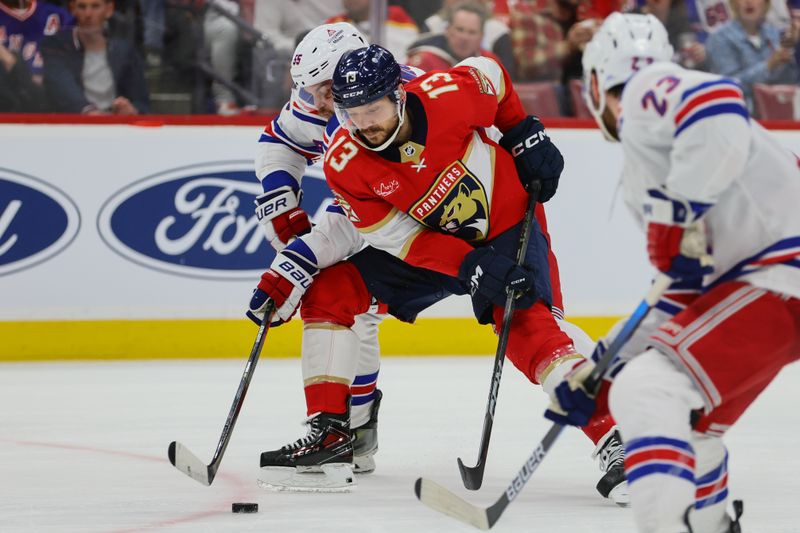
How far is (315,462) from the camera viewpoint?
10.2 feet

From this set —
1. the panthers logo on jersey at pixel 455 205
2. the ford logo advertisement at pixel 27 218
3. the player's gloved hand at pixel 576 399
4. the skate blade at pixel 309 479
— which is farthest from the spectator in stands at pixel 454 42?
the player's gloved hand at pixel 576 399

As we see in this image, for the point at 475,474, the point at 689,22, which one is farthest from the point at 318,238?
the point at 689,22

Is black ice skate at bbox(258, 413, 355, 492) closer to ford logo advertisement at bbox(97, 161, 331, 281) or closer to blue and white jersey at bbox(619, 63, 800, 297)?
blue and white jersey at bbox(619, 63, 800, 297)

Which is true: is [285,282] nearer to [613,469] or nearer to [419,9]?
[613,469]

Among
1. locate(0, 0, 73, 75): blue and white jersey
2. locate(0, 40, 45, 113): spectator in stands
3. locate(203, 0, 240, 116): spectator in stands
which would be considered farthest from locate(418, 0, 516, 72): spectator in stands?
locate(0, 40, 45, 113): spectator in stands

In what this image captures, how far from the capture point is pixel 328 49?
3178 millimetres

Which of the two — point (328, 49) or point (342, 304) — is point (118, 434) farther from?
point (328, 49)

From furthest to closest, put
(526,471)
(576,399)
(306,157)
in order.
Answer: (306,157)
(526,471)
(576,399)

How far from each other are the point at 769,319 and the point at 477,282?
907 mm

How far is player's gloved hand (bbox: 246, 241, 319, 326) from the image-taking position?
3170mm

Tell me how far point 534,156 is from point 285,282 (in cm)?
68

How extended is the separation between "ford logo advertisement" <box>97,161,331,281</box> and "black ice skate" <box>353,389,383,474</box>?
1.83 meters

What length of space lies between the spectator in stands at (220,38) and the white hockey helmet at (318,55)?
6.53 feet

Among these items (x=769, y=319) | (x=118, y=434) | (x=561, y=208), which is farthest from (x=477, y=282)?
(x=561, y=208)
